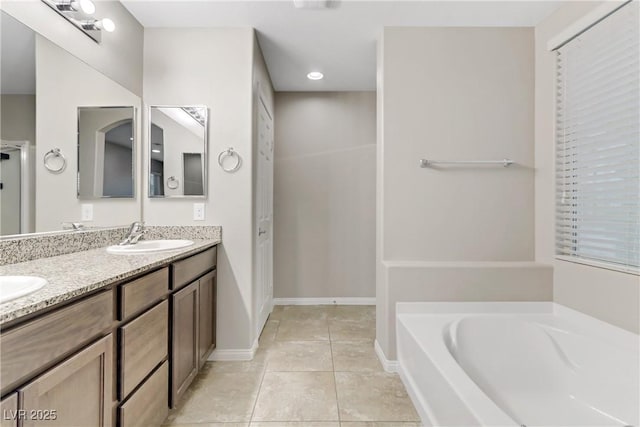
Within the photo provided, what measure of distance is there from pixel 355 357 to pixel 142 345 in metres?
1.51

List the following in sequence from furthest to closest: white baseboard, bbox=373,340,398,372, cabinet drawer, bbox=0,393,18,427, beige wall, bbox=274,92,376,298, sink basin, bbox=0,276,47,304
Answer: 1. beige wall, bbox=274,92,376,298
2. white baseboard, bbox=373,340,398,372
3. sink basin, bbox=0,276,47,304
4. cabinet drawer, bbox=0,393,18,427

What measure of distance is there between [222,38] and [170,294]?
1847 mm

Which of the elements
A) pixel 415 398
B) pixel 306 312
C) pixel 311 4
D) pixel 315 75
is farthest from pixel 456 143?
pixel 306 312

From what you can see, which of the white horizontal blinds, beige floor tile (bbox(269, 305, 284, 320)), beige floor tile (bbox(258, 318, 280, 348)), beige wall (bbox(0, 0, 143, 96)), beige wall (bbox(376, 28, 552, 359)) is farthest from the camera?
beige floor tile (bbox(269, 305, 284, 320))

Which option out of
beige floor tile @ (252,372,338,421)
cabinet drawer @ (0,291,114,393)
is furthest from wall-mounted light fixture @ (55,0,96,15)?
beige floor tile @ (252,372,338,421)

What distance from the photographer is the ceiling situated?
2.02 metres

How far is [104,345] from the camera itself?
3.59 ft

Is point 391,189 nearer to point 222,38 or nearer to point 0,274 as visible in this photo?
point 222,38

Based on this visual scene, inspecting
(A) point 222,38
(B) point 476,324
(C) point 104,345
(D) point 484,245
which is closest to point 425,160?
(D) point 484,245

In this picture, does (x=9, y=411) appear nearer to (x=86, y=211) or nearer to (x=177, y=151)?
(x=86, y=211)

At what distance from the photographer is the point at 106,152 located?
2.00 m

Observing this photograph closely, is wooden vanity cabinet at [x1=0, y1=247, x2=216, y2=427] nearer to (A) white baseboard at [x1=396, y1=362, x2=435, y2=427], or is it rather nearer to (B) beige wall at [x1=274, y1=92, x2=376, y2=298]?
(A) white baseboard at [x1=396, y1=362, x2=435, y2=427]

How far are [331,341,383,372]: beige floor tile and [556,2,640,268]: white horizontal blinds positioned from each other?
4.93ft

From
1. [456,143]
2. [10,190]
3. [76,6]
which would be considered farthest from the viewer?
[456,143]
